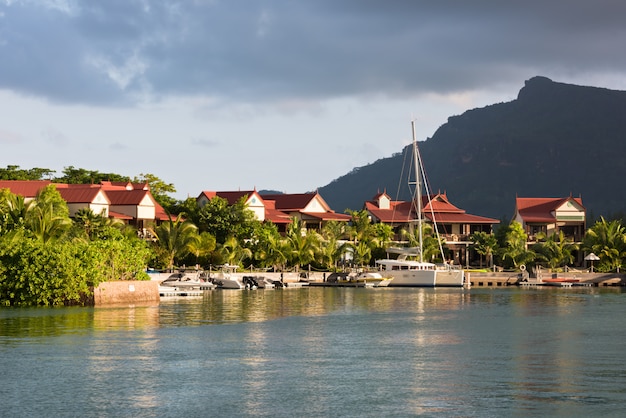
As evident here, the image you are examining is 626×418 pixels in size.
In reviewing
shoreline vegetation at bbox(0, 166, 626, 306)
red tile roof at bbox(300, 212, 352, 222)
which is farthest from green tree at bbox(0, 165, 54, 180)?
red tile roof at bbox(300, 212, 352, 222)

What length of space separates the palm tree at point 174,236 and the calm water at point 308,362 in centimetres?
2944

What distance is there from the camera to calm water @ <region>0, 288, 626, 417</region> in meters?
25.5

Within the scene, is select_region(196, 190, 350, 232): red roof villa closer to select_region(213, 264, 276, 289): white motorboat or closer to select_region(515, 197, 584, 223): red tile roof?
select_region(213, 264, 276, 289): white motorboat

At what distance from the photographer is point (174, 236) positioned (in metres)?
87.6

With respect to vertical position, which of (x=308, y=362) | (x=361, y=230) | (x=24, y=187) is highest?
(x=24, y=187)

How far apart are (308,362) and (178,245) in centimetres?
5534

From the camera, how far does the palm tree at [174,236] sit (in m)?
87.5

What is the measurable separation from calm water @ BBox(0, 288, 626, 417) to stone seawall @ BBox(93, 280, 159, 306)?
1989mm

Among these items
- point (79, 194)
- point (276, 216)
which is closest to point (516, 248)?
point (276, 216)

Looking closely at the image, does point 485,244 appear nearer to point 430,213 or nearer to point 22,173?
point 430,213

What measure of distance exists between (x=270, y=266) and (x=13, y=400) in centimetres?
→ 7309

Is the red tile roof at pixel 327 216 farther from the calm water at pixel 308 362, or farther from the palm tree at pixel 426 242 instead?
the calm water at pixel 308 362

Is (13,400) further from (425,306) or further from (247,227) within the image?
(247,227)

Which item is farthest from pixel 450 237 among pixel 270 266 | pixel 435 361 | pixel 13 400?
pixel 13 400
